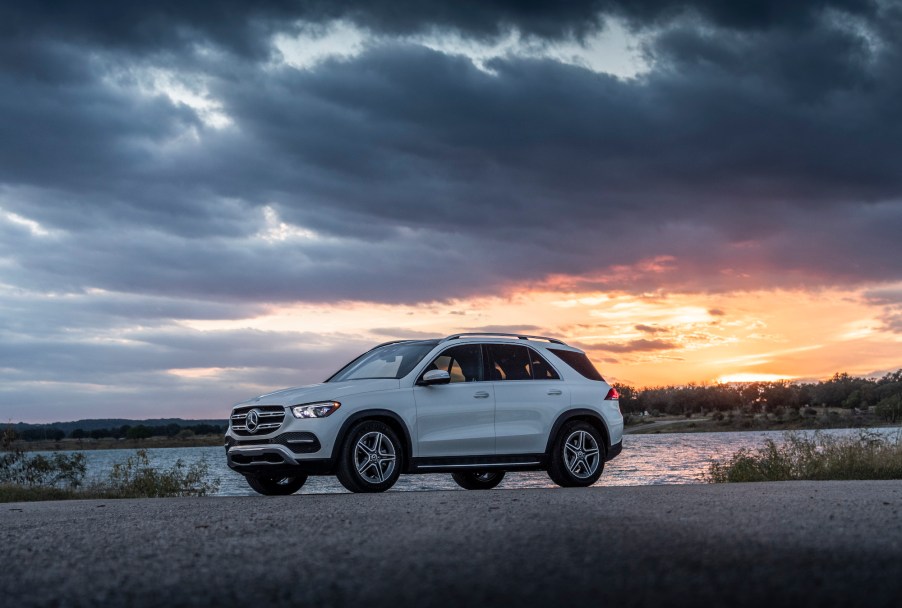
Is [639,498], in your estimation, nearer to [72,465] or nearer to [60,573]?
[60,573]

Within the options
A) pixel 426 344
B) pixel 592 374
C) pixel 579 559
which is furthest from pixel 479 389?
pixel 579 559

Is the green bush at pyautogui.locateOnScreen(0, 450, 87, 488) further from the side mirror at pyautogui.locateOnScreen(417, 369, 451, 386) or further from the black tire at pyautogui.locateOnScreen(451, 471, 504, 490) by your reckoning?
the side mirror at pyautogui.locateOnScreen(417, 369, 451, 386)

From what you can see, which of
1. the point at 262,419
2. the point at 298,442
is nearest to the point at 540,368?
the point at 298,442

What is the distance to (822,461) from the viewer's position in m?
17.2

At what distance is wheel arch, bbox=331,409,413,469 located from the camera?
39.8ft

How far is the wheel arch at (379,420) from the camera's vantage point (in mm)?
12141

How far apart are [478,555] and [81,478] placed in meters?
19.3

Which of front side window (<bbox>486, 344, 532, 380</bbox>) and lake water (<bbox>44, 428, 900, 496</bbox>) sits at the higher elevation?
front side window (<bbox>486, 344, 532, 380</bbox>)

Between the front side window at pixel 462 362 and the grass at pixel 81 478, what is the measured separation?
26.1ft

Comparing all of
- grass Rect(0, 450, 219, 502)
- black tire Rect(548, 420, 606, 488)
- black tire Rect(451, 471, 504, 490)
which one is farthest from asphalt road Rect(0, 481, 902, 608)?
grass Rect(0, 450, 219, 502)

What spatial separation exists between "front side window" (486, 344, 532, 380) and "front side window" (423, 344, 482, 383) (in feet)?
0.61

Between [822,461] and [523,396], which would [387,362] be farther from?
[822,461]

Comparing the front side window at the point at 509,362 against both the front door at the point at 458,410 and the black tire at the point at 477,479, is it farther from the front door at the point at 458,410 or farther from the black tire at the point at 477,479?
the black tire at the point at 477,479

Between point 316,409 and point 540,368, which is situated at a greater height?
point 540,368
